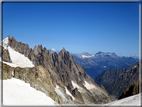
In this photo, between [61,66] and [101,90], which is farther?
[101,90]

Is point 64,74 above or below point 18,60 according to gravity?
below

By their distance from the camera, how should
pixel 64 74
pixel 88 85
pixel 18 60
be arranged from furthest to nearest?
pixel 88 85, pixel 64 74, pixel 18 60

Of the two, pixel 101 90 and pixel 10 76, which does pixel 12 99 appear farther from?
pixel 101 90

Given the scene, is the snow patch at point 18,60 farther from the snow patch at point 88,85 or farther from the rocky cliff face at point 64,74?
the snow patch at point 88,85

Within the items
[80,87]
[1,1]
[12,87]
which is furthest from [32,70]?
[80,87]

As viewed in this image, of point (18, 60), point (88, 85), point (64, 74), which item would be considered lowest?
point (88, 85)

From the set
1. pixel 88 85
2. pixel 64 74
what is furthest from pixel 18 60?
pixel 88 85

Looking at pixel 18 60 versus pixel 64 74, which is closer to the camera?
pixel 18 60

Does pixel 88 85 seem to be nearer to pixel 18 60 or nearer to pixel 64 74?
pixel 64 74
